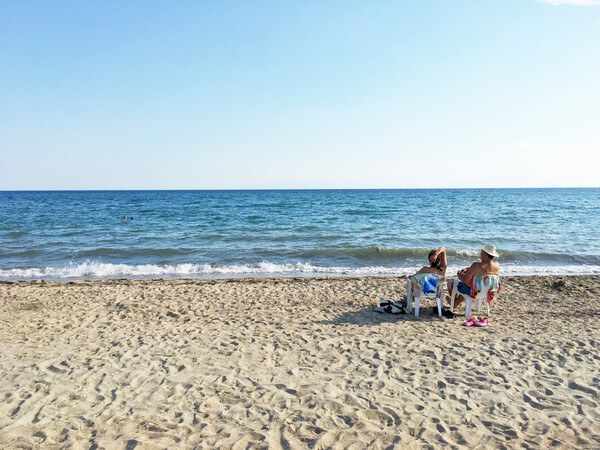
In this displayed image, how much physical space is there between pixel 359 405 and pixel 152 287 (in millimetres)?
6705

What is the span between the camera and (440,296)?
675cm

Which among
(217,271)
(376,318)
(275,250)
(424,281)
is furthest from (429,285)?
(275,250)

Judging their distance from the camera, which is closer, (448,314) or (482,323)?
(482,323)

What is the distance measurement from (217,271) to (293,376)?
8210 mm

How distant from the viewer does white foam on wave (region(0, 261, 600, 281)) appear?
1184 cm

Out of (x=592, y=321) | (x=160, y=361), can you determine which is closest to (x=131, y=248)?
(x=160, y=361)

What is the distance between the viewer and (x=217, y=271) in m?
12.4

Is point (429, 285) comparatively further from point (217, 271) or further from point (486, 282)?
point (217, 271)

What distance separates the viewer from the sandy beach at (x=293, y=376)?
3.48 m

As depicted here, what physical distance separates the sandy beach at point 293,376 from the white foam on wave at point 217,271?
4.11 meters

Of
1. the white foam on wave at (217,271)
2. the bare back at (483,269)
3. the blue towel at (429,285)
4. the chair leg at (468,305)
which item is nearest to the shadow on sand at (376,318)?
the chair leg at (468,305)

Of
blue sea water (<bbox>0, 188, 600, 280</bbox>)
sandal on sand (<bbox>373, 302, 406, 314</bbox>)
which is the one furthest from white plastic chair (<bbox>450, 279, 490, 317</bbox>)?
blue sea water (<bbox>0, 188, 600, 280</bbox>)

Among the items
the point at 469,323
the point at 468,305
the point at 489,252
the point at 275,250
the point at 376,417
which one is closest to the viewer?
the point at 376,417

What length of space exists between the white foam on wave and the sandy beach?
13.5 feet
